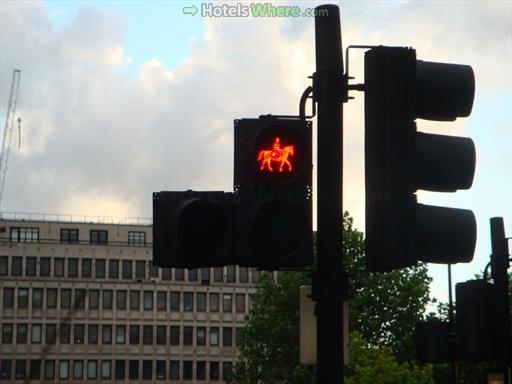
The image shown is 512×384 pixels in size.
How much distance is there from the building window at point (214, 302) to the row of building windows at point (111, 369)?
21.2ft

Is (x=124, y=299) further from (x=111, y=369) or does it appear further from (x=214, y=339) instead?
(x=214, y=339)

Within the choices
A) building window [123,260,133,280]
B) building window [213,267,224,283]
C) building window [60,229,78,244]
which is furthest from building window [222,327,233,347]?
building window [60,229,78,244]

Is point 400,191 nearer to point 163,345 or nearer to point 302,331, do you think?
point 302,331

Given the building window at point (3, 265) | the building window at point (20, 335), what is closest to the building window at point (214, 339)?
the building window at point (20, 335)

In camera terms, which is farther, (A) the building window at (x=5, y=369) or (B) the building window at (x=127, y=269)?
(B) the building window at (x=127, y=269)

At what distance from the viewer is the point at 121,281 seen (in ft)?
507

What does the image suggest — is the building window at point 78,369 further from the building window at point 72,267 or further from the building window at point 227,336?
the building window at point 227,336

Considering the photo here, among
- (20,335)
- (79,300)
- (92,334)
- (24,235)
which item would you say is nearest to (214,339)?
(92,334)

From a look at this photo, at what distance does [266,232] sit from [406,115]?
0.85 metres

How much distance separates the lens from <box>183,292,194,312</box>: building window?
15588 centimetres

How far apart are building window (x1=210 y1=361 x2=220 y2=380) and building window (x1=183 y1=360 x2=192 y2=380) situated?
2.62m

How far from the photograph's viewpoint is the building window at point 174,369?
154 meters

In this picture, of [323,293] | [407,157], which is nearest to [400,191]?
[407,157]

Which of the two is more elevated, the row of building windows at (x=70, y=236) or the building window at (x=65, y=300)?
the row of building windows at (x=70, y=236)
